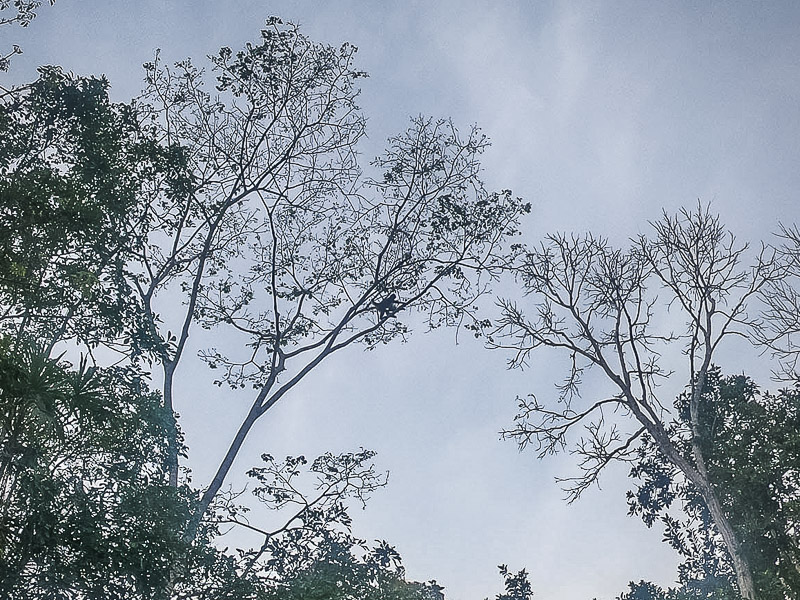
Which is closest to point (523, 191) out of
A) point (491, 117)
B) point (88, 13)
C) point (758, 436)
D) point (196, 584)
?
point (491, 117)

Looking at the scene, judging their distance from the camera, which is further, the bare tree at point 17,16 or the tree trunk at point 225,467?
the tree trunk at point 225,467

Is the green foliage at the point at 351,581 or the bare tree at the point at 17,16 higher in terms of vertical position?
the bare tree at the point at 17,16

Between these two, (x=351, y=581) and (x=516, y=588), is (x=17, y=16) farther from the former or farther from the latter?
(x=516, y=588)

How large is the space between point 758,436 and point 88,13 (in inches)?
636

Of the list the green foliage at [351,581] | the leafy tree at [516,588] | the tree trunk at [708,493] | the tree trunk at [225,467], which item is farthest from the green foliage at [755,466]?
the leafy tree at [516,588]

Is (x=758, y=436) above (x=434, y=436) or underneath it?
underneath

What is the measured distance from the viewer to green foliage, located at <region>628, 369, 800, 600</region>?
14516 millimetres

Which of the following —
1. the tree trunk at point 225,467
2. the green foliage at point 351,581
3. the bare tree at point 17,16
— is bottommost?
the green foliage at point 351,581

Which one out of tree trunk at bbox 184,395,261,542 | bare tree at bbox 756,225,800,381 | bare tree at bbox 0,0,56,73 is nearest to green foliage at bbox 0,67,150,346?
bare tree at bbox 0,0,56,73

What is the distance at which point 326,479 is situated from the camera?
12.4 meters

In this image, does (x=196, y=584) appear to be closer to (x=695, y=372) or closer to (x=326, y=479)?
(x=326, y=479)

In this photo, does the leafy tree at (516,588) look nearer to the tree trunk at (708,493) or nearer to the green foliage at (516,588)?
the green foliage at (516,588)

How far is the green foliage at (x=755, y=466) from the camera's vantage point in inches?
571

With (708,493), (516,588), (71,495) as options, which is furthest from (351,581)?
(516,588)
